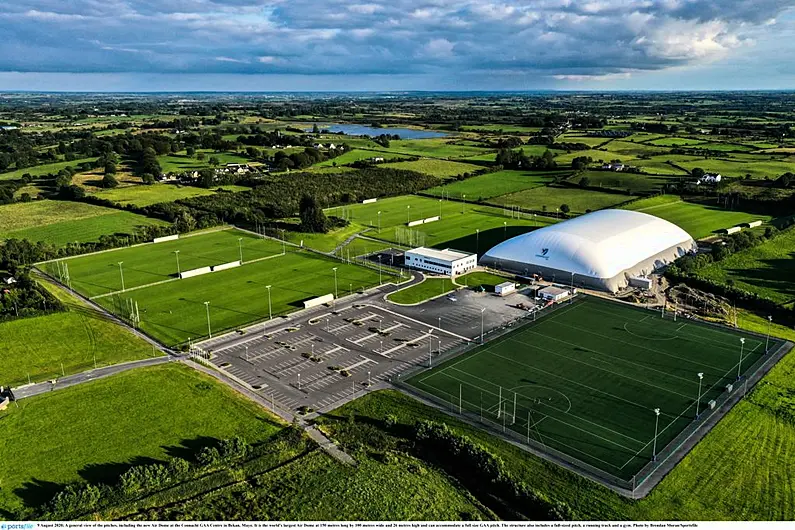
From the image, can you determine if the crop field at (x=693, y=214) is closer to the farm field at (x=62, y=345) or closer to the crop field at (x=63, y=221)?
the farm field at (x=62, y=345)

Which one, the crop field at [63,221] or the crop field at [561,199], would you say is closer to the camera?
the crop field at [63,221]

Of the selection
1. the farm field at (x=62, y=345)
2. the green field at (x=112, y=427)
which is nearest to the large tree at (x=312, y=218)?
the farm field at (x=62, y=345)

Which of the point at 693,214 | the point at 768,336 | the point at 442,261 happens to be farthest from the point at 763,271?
the point at 442,261

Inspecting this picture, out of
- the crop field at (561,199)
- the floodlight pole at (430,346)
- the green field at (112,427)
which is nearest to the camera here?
the green field at (112,427)

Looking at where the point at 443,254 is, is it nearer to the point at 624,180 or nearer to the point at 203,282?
the point at 203,282

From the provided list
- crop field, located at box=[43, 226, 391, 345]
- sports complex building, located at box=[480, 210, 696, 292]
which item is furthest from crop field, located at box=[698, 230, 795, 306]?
crop field, located at box=[43, 226, 391, 345]

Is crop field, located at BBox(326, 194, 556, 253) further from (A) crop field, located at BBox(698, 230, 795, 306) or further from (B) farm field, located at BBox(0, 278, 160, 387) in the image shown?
(B) farm field, located at BBox(0, 278, 160, 387)
